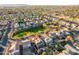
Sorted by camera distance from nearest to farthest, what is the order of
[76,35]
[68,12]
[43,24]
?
1. [76,35]
2. [43,24]
3. [68,12]

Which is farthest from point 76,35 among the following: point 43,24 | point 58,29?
point 43,24

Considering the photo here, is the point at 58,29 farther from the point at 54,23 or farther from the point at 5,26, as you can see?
the point at 5,26
